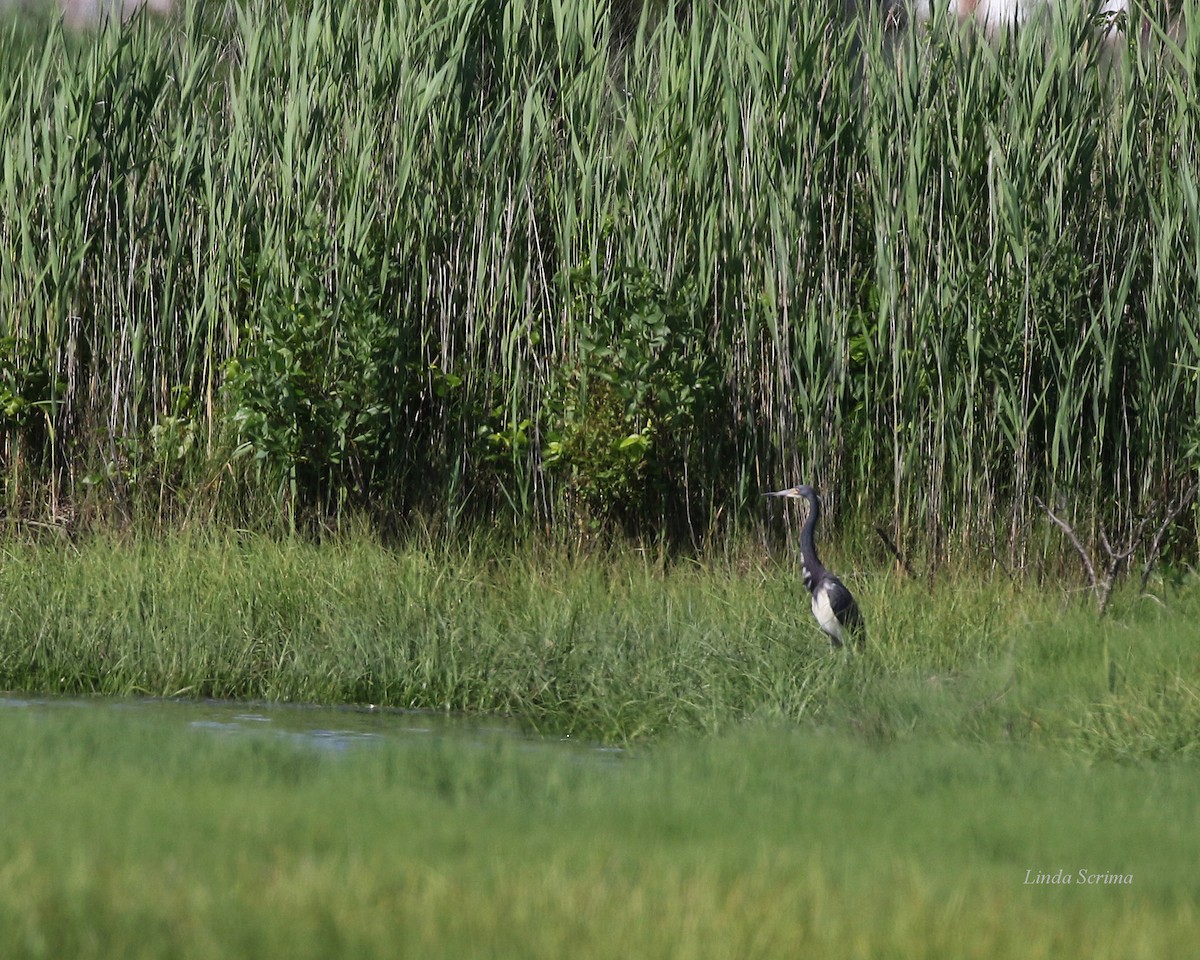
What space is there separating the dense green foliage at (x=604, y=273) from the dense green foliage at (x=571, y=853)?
134 inches

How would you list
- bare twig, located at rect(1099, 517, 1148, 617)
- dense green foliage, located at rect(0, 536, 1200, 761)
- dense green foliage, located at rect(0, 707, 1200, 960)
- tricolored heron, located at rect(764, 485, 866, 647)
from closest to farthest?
dense green foliage, located at rect(0, 707, 1200, 960), dense green foliage, located at rect(0, 536, 1200, 761), tricolored heron, located at rect(764, 485, 866, 647), bare twig, located at rect(1099, 517, 1148, 617)

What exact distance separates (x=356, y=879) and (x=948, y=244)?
5411 millimetres

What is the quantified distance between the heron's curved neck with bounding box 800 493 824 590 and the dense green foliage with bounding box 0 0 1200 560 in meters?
0.83

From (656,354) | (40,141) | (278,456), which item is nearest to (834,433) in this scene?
(656,354)

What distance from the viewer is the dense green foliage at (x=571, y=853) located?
7.95ft

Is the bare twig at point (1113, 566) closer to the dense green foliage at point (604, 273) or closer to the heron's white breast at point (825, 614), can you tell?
the dense green foliage at point (604, 273)

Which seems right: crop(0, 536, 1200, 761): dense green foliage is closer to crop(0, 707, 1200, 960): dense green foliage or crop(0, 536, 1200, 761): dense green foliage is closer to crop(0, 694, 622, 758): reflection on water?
crop(0, 694, 622, 758): reflection on water

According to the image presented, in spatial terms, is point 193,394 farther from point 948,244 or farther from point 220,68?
point 948,244

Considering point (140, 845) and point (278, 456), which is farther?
point (278, 456)

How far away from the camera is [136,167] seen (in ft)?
25.9

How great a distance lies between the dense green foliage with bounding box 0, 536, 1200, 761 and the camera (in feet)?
15.7
